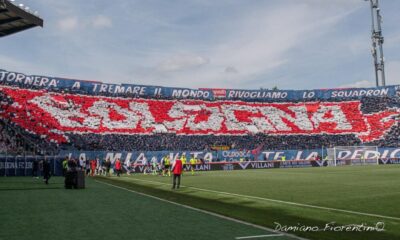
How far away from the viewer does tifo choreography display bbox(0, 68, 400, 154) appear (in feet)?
183

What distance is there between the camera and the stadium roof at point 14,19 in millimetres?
26394

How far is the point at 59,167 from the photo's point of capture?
41375 mm

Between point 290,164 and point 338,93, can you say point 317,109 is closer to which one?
point 338,93

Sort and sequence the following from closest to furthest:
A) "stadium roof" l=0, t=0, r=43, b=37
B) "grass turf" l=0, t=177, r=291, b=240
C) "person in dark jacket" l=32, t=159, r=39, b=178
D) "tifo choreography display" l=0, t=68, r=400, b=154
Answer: "grass turf" l=0, t=177, r=291, b=240
"stadium roof" l=0, t=0, r=43, b=37
"person in dark jacket" l=32, t=159, r=39, b=178
"tifo choreography display" l=0, t=68, r=400, b=154

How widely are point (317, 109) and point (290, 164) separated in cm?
2259

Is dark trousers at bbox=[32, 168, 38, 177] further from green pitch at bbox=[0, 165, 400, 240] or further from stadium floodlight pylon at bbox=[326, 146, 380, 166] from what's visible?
stadium floodlight pylon at bbox=[326, 146, 380, 166]

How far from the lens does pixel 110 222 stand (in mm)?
11328

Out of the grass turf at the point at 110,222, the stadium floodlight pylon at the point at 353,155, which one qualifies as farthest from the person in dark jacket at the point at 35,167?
the stadium floodlight pylon at the point at 353,155

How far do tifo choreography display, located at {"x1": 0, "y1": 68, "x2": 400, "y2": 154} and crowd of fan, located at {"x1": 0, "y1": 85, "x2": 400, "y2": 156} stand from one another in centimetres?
15

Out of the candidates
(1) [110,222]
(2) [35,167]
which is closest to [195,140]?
(2) [35,167]

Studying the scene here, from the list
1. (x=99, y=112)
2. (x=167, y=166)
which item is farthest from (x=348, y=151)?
(x=99, y=112)

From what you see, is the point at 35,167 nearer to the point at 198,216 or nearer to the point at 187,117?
the point at 198,216

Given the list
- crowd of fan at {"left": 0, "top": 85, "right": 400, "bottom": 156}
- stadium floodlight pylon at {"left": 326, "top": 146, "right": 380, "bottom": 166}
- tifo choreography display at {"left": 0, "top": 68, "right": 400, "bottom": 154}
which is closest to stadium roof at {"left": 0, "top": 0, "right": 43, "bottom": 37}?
crowd of fan at {"left": 0, "top": 85, "right": 400, "bottom": 156}

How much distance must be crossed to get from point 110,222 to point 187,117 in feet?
188
